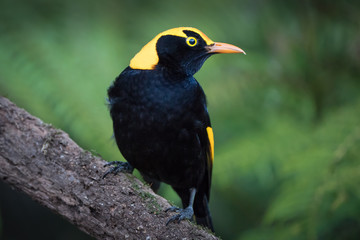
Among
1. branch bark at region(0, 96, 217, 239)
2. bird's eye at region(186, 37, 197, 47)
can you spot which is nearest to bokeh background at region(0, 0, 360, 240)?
bird's eye at region(186, 37, 197, 47)

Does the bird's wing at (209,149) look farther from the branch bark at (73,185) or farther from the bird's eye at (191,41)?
the branch bark at (73,185)

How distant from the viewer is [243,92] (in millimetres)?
3861

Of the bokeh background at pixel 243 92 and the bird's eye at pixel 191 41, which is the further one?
the bokeh background at pixel 243 92

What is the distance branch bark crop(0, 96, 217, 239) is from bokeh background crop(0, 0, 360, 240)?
112cm

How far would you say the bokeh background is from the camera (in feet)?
10.1

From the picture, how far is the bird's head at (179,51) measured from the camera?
2381mm

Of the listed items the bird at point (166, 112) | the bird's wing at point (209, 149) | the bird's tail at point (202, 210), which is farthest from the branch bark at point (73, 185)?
the bird's tail at point (202, 210)

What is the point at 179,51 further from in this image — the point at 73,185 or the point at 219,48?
the point at 73,185

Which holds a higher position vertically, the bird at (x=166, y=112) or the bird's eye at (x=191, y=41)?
the bird's eye at (x=191, y=41)

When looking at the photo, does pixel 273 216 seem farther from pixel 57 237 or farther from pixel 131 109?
pixel 57 237

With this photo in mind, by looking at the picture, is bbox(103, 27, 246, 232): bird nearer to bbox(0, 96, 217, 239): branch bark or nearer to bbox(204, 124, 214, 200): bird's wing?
bbox(204, 124, 214, 200): bird's wing

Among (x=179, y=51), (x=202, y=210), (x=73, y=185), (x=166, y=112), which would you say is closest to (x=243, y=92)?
(x=202, y=210)

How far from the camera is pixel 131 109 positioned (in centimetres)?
221

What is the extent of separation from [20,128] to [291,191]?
1964 mm
